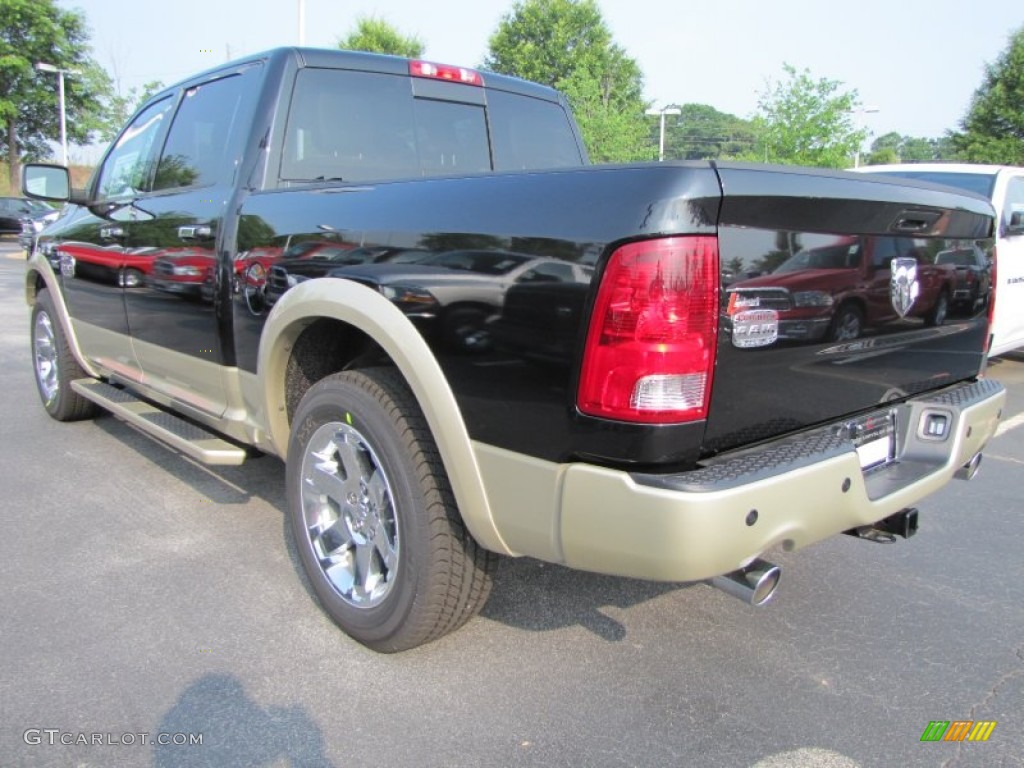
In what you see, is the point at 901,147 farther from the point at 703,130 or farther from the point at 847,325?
the point at 847,325

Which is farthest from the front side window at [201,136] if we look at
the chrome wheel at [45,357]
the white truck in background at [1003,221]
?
the white truck in background at [1003,221]

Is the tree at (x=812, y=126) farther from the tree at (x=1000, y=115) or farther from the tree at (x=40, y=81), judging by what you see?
the tree at (x=40, y=81)

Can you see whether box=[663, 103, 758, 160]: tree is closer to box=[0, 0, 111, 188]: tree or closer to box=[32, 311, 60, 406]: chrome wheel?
box=[32, 311, 60, 406]: chrome wheel

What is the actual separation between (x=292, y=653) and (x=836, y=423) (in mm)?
1899

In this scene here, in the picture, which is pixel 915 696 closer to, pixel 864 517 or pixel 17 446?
pixel 864 517

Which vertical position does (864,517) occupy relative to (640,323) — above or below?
below

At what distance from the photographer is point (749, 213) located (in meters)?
1.86

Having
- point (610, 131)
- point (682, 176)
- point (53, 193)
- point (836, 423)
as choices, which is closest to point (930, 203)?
point (836, 423)

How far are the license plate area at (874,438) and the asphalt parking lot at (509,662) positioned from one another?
2.32ft

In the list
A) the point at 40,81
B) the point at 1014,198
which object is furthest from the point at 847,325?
the point at 40,81

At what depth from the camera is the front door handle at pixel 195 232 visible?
3.13 meters

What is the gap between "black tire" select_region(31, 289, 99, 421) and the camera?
16.1 feet

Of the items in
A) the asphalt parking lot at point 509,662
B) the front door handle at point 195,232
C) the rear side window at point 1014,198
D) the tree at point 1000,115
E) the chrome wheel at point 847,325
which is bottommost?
the asphalt parking lot at point 509,662

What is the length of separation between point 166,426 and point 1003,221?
651cm
